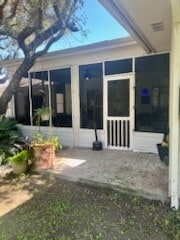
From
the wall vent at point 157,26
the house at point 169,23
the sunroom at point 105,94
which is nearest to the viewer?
the house at point 169,23

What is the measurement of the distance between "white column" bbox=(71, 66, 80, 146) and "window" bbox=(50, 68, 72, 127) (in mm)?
133

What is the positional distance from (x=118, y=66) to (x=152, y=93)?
1.27 meters

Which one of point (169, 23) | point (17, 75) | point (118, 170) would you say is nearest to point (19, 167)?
point (118, 170)

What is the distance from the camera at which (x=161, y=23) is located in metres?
3.54

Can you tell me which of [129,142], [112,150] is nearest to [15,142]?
[112,150]

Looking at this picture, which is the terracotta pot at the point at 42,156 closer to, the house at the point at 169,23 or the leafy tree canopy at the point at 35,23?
the leafy tree canopy at the point at 35,23

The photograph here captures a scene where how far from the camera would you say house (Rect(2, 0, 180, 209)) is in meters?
5.68

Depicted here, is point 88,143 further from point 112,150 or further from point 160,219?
point 160,219

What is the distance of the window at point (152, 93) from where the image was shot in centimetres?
564

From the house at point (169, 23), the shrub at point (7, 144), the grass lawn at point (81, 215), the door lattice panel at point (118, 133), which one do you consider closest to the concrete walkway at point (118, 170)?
the grass lawn at point (81, 215)

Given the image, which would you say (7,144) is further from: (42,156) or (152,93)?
(152,93)

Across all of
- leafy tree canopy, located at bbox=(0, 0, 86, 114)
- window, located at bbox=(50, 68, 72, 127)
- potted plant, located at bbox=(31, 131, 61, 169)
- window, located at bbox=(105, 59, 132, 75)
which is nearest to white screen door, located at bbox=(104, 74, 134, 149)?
window, located at bbox=(105, 59, 132, 75)

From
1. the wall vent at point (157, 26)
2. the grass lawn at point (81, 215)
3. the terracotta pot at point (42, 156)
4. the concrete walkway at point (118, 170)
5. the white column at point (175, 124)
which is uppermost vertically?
the wall vent at point (157, 26)

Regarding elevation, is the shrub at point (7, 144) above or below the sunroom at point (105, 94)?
below
